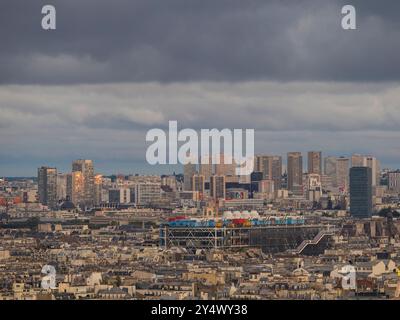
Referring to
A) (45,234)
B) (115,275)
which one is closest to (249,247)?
(45,234)

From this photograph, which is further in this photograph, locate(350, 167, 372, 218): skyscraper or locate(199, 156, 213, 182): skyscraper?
locate(350, 167, 372, 218): skyscraper

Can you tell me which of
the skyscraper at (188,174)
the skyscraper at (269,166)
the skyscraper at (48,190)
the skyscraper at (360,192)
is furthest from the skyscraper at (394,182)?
the skyscraper at (48,190)

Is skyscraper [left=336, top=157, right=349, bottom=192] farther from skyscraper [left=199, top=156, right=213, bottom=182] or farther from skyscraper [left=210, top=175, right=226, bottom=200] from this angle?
skyscraper [left=199, top=156, right=213, bottom=182]

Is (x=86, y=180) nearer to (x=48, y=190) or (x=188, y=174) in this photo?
(x=48, y=190)

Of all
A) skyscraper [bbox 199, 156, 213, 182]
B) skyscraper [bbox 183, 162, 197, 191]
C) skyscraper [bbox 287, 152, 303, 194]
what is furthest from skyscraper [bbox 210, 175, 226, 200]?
skyscraper [bbox 287, 152, 303, 194]

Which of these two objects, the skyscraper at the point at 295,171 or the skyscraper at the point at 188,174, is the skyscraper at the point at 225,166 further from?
the skyscraper at the point at 295,171
